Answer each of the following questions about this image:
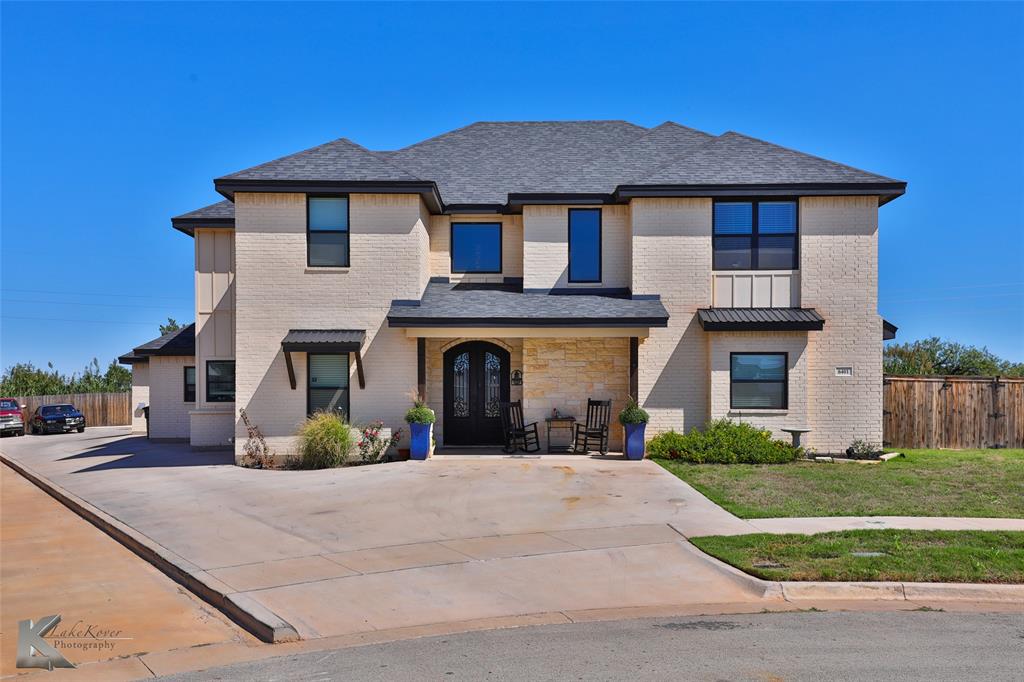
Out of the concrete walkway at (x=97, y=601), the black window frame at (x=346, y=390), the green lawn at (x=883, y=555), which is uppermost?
the black window frame at (x=346, y=390)

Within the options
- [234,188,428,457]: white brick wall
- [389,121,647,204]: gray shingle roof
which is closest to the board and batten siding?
[234,188,428,457]: white brick wall

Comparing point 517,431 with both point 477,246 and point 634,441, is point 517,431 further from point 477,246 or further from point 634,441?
point 477,246

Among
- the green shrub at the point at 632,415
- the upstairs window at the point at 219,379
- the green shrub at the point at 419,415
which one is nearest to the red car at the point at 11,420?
the upstairs window at the point at 219,379

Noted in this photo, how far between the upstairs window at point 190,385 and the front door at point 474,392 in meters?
9.98

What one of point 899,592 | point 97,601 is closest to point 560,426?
point 899,592

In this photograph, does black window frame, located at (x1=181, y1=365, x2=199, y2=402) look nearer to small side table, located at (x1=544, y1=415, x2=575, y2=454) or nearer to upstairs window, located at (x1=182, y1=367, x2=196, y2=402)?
upstairs window, located at (x1=182, y1=367, x2=196, y2=402)

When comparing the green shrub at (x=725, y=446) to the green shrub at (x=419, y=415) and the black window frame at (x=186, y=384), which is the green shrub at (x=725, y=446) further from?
the black window frame at (x=186, y=384)

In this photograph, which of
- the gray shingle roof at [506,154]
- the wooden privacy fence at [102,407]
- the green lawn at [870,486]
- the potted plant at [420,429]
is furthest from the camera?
the wooden privacy fence at [102,407]

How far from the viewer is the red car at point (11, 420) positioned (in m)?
36.5

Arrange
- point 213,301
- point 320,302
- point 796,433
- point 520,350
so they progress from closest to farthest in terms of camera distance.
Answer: point 796,433 → point 320,302 → point 520,350 → point 213,301

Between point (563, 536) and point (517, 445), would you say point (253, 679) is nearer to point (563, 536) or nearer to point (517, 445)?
point (563, 536)

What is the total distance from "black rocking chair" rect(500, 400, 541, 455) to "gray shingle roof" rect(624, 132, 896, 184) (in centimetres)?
631

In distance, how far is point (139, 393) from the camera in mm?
33062

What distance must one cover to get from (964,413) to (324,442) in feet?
53.9
